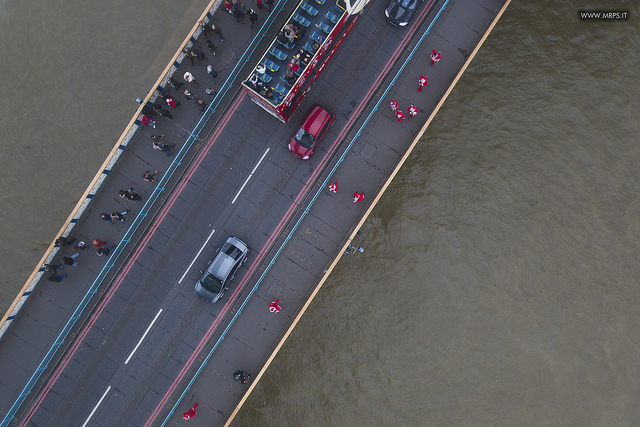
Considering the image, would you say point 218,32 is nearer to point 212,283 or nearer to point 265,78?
point 265,78

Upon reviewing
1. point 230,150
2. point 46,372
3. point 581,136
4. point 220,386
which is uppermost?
point 581,136

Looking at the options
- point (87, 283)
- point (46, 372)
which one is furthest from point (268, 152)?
point (46, 372)

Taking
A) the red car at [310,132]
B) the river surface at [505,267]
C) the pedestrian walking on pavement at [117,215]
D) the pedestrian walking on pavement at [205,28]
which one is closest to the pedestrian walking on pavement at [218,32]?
the pedestrian walking on pavement at [205,28]

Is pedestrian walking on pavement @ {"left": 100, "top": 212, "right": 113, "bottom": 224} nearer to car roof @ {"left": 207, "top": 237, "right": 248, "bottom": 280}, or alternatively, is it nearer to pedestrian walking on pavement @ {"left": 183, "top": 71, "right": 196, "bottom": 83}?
car roof @ {"left": 207, "top": 237, "right": 248, "bottom": 280}

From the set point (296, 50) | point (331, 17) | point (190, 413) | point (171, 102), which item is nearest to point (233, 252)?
point (171, 102)

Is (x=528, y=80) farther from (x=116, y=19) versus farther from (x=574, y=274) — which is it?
(x=116, y=19)

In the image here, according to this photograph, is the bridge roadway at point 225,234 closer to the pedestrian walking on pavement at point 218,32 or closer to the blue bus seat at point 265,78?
the pedestrian walking on pavement at point 218,32
